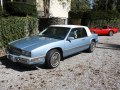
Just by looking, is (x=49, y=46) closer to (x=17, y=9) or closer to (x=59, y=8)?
(x=17, y=9)

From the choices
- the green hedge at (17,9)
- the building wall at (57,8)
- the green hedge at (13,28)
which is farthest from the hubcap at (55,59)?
the building wall at (57,8)

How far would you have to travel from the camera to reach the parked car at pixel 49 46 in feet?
23.6

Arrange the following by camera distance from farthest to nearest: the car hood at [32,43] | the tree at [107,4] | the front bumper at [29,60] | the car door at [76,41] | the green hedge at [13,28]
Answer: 1. the tree at [107,4]
2. the green hedge at [13,28]
3. the car door at [76,41]
4. the car hood at [32,43]
5. the front bumper at [29,60]

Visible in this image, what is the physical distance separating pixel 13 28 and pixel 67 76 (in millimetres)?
5498

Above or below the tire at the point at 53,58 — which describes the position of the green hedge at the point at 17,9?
above

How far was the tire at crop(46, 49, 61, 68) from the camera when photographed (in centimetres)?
750

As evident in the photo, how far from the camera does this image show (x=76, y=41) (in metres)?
8.91

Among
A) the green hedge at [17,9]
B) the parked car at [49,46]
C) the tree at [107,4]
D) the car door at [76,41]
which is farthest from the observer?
the tree at [107,4]

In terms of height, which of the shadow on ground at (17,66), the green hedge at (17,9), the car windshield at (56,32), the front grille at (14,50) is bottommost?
the shadow on ground at (17,66)

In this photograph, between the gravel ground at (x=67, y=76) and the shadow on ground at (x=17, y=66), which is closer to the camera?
the gravel ground at (x=67, y=76)

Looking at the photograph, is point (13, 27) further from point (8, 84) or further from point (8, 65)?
point (8, 84)

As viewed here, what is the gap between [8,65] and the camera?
8141 millimetres

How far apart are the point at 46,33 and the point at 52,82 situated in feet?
10.6

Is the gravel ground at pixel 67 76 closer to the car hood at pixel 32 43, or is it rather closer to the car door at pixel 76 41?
the car door at pixel 76 41
